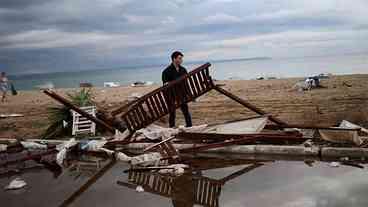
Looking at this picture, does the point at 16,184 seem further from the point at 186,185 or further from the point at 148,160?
the point at 186,185

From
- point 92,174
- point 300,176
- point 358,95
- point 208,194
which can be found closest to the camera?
point 208,194

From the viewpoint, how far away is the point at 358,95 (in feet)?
57.8

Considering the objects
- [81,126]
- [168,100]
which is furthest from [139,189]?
[81,126]

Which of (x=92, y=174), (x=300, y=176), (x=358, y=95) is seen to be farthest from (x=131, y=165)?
(x=358, y=95)

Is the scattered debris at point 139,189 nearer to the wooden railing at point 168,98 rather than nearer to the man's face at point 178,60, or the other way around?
the wooden railing at point 168,98

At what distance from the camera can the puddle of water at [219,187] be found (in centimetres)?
589

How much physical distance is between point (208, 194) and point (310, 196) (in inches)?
52.3

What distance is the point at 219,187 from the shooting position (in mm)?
6660

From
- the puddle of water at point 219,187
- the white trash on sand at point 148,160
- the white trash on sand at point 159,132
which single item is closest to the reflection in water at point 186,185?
the puddle of water at point 219,187

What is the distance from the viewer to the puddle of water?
19.3 ft

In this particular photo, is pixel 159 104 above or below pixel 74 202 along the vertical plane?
above

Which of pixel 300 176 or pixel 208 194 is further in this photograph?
pixel 300 176

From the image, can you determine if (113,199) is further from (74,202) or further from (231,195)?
(231,195)

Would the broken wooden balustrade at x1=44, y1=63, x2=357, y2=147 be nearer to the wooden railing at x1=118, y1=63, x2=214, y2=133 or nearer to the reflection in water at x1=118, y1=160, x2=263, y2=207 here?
the wooden railing at x1=118, y1=63, x2=214, y2=133
